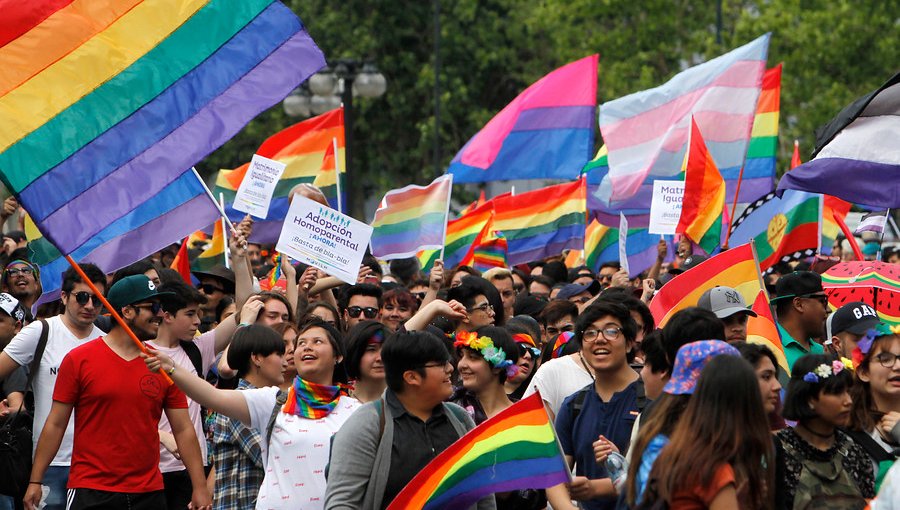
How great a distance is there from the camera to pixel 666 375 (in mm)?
6332

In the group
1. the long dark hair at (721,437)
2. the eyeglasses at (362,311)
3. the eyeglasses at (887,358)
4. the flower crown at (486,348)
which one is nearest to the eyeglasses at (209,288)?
the eyeglasses at (362,311)

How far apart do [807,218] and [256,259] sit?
5548 millimetres

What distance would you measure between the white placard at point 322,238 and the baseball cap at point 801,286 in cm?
293

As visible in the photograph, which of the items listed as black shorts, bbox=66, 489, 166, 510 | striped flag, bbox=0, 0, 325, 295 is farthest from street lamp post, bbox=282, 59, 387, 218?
black shorts, bbox=66, 489, 166, 510

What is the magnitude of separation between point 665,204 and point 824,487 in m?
6.64

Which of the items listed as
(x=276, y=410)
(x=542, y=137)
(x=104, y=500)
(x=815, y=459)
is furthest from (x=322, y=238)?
(x=542, y=137)

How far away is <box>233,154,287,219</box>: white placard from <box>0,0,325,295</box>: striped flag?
3.25 meters

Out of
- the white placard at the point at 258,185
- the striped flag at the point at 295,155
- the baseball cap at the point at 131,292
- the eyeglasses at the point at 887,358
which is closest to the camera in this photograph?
the eyeglasses at the point at 887,358

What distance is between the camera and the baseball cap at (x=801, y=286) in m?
8.93

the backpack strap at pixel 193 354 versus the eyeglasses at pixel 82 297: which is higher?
the eyeglasses at pixel 82 297

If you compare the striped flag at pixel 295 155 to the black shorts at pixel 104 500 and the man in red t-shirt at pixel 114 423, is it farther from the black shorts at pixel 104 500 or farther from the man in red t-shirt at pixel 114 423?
the black shorts at pixel 104 500

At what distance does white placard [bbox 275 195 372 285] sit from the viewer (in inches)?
414

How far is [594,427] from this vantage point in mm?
6863

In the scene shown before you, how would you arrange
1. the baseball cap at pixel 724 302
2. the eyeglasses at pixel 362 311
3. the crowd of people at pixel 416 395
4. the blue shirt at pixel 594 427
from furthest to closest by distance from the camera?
the eyeglasses at pixel 362 311 → the baseball cap at pixel 724 302 → the blue shirt at pixel 594 427 → the crowd of people at pixel 416 395
